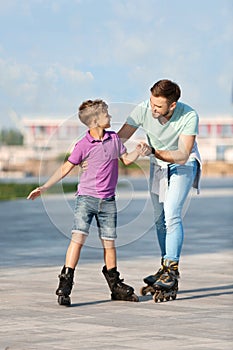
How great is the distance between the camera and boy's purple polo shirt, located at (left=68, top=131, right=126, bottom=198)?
8.02 metres

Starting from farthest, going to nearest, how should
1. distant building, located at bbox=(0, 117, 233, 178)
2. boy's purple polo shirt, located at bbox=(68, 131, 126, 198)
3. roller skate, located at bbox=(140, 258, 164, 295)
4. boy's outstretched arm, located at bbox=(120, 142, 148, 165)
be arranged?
roller skate, located at bbox=(140, 258, 164, 295), distant building, located at bbox=(0, 117, 233, 178), boy's purple polo shirt, located at bbox=(68, 131, 126, 198), boy's outstretched arm, located at bbox=(120, 142, 148, 165)

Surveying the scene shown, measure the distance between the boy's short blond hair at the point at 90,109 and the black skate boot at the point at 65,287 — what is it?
1.09 meters

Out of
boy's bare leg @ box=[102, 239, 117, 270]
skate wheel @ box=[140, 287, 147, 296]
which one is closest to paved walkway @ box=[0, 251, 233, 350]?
skate wheel @ box=[140, 287, 147, 296]

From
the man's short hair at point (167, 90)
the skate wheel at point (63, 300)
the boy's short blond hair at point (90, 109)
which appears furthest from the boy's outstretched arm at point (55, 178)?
the man's short hair at point (167, 90)

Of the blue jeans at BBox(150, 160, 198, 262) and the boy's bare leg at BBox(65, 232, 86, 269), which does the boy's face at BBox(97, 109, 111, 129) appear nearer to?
the blue jeans at BBox(150, 160, 198, 262)

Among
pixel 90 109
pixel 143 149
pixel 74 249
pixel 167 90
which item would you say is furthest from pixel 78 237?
pixel 167 90

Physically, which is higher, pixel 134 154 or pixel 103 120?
pixel 103 120

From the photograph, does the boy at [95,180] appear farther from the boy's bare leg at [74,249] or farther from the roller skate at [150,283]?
the roller skate at [150,283]

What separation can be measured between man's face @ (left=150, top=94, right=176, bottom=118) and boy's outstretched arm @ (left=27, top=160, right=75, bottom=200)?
2.53ft

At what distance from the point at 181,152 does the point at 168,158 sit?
0.14 meters

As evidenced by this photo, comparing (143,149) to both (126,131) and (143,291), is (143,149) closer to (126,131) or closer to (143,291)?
(126,131)

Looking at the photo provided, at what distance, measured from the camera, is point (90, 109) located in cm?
805

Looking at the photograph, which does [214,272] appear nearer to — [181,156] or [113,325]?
[181,156]

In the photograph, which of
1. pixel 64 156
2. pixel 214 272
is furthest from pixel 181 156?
pixel 214 272
